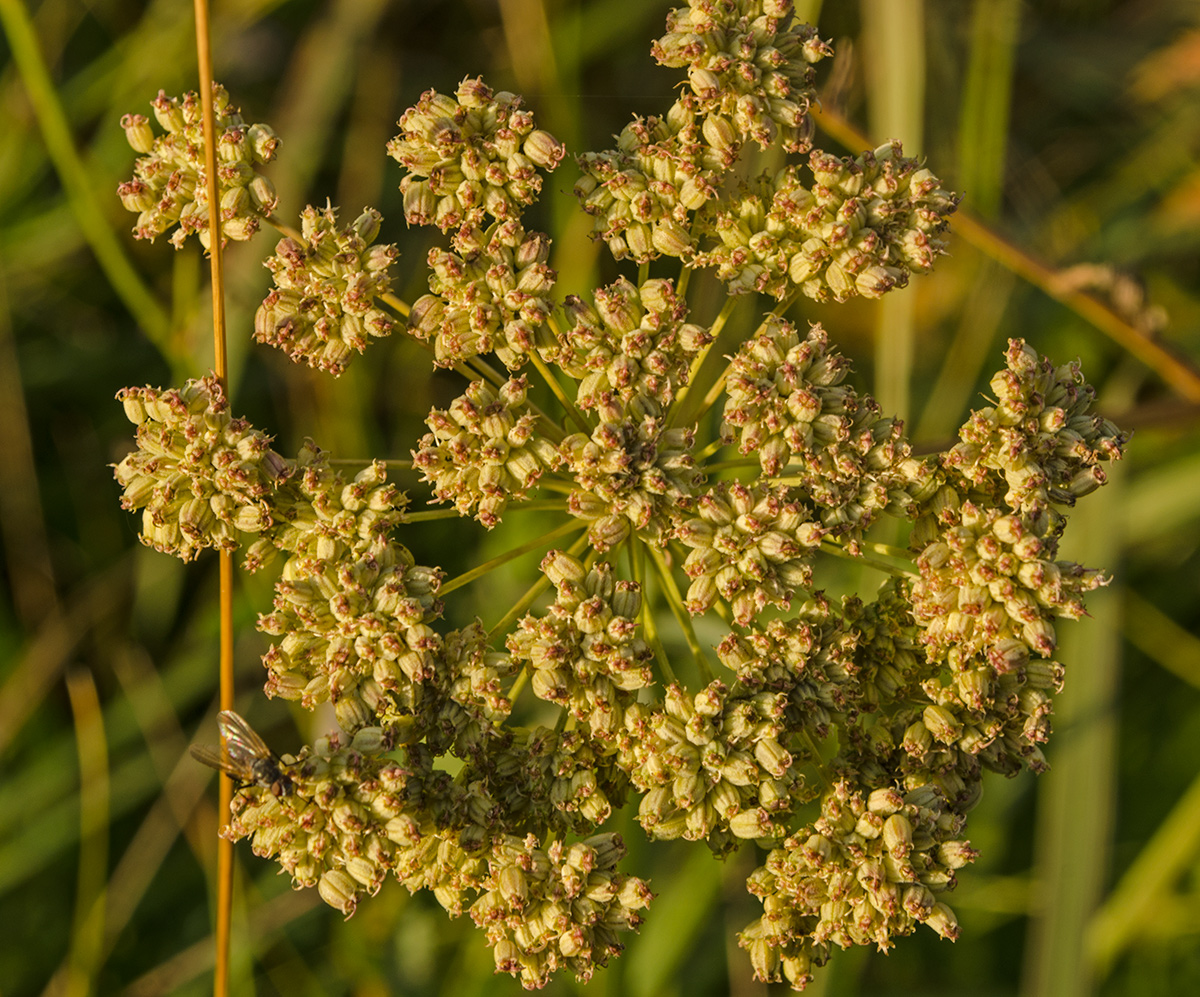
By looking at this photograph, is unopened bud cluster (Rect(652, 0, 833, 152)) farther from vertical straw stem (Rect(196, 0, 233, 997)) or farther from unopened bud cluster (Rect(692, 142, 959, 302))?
vertical straw stem (Rect(196, 0, 233, 997))

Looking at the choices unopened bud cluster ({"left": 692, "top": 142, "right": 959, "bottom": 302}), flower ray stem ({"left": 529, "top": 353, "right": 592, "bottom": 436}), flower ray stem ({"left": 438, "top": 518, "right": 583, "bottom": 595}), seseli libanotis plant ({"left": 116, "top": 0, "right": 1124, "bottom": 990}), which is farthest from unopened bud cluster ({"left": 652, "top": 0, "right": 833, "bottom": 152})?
flower ray stem ({"left": 438, "top": 518, "right": 583, "bottom": 595})

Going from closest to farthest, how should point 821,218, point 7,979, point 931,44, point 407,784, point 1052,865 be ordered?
1. point 407,784
2. point 821,218
3. point 1052,865
4. point 7,979
5. point 931,44

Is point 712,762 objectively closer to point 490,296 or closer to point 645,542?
point 645,542

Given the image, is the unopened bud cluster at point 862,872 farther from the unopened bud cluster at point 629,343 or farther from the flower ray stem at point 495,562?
the unopened bud cluster at point 629,343

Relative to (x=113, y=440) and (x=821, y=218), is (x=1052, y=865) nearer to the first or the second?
(x=821, y=218)

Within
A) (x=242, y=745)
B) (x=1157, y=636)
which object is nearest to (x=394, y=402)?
(x=242, y=745)

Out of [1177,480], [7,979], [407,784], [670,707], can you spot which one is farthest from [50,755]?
[1177,480]
